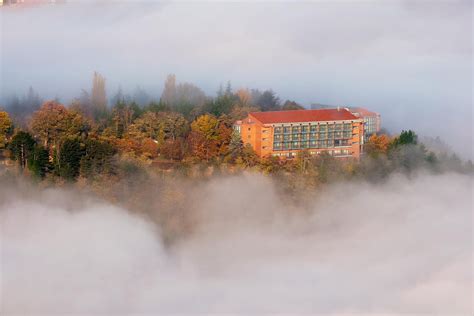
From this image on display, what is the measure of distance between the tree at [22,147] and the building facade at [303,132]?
213 centimetres

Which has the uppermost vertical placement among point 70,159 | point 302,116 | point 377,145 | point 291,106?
point 291,106

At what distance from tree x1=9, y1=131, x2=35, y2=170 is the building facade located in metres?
2.13

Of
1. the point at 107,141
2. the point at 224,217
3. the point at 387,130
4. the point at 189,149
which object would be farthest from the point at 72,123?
the point at 387,130

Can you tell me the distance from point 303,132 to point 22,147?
281 centimetres

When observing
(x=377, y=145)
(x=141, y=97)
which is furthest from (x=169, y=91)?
(x=377, y=145)

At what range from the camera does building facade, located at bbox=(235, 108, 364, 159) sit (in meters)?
11.3

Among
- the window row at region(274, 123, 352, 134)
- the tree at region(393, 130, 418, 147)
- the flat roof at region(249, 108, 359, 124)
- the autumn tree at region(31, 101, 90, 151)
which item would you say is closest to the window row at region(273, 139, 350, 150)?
the window row at region(274, 123, 352, 134)

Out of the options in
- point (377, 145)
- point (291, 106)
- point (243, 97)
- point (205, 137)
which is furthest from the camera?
point (243, 97)

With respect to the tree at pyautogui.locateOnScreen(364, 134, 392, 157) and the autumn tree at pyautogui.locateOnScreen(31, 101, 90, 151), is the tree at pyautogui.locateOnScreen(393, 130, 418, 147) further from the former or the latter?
the autumn tree at pyautogui.locateOnScreen(31, 101, 90, 151)

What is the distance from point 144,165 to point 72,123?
0.92 m

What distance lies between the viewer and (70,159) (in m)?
10.5

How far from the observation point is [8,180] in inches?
410

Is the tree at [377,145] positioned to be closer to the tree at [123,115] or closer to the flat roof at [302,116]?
the flat roof at [302,116]

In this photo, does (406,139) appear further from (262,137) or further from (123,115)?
(123,115)
